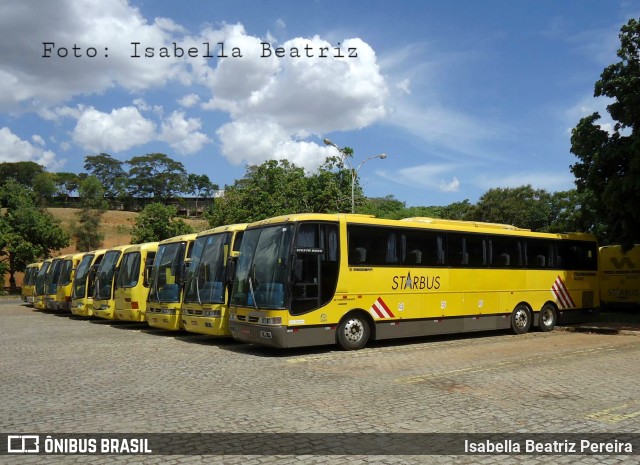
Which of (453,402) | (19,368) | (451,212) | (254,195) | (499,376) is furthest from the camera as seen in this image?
(451,212)

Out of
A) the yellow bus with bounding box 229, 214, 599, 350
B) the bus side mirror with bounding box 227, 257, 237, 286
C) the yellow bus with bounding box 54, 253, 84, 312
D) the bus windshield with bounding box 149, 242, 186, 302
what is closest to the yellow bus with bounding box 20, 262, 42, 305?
the yellow bus with bounding box 54, 253, 84, 312

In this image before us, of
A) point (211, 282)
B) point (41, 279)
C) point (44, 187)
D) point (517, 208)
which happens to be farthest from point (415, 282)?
point (44, 187)

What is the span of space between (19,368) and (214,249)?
5543mm

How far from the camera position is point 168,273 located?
1712 cm

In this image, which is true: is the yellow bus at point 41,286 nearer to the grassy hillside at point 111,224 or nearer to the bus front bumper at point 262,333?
the bus front bumper at point 262,333

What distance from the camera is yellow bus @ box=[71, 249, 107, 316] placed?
22.9 metres

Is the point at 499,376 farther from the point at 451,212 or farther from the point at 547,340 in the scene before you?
the point at 451,212

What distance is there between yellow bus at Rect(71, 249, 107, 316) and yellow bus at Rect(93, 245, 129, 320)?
1.30 meters

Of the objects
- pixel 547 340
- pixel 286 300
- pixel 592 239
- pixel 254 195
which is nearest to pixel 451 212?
pixel 254 195

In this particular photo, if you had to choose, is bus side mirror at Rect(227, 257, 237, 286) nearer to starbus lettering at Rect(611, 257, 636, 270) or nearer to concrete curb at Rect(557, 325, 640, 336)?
concrete curb at Rect(557, 325, 640, 336)

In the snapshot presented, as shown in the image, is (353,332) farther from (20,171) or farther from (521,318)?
(20,171)

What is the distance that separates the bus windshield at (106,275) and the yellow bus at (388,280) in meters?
9.36

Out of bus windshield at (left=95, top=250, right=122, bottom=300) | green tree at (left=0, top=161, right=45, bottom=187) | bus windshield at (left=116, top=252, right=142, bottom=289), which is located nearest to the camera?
bus windshield at (left=116, top=252, right=142, bottom=289)

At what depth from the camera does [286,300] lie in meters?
12.1
